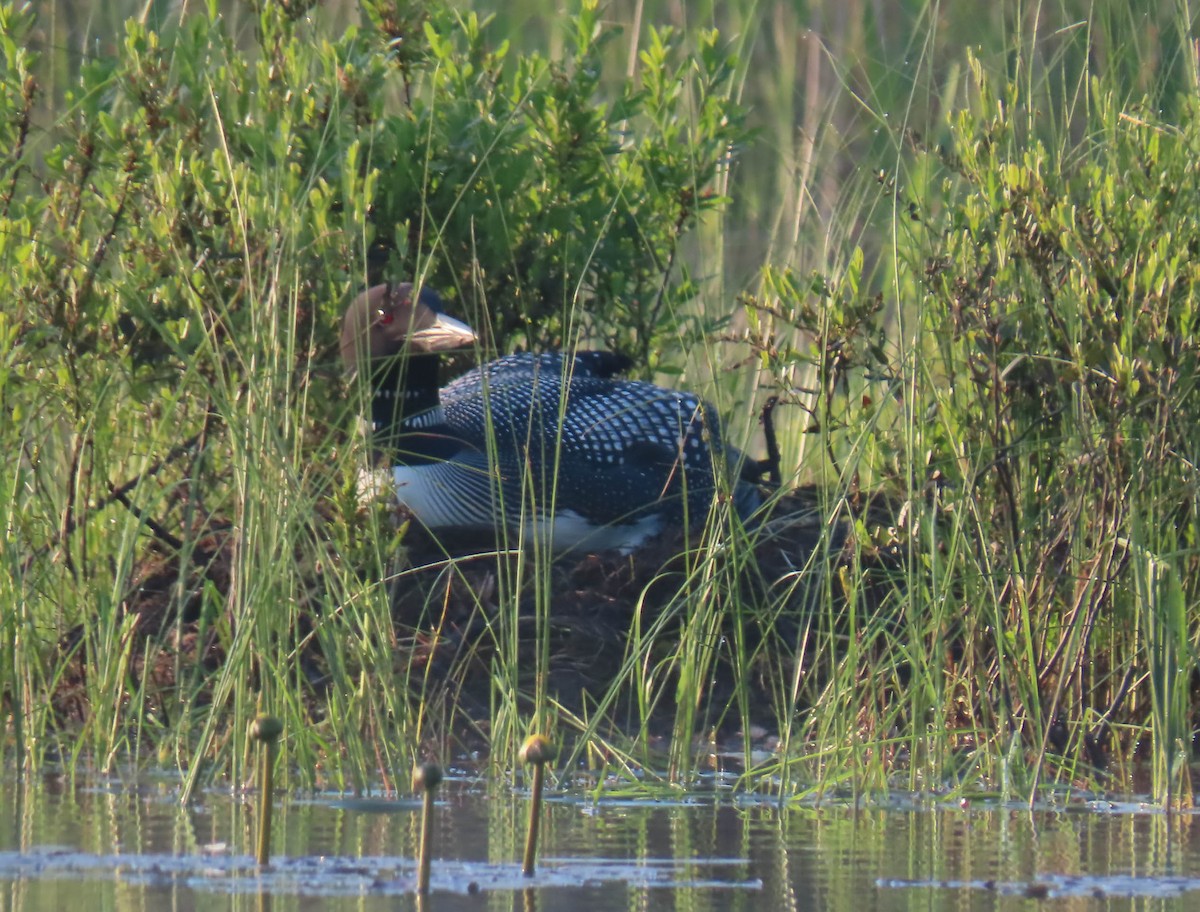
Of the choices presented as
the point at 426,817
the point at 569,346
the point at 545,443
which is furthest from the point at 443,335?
the point at 426,817

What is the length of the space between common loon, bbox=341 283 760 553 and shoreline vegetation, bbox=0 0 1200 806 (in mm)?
119

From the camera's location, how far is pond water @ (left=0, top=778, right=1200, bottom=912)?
2605 millimetres

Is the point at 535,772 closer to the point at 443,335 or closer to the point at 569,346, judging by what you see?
the point at 569,346

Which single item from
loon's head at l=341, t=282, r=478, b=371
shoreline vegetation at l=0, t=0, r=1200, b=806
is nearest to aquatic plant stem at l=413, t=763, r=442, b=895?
shoreline vegetation at l=0, t=0, r=1200, b=806

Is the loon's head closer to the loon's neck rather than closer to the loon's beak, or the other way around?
the loon's beak

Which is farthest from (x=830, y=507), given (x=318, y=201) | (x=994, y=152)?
(x=318, y=201)

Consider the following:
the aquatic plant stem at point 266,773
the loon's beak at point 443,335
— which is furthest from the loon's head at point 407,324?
the aquatic plant stem at point 266,773

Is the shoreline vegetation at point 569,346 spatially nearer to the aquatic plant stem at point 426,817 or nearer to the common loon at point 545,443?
the common loon at point 545,443

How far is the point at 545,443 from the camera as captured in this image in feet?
17.1

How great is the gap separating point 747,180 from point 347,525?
364cm

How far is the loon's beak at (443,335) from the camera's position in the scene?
4.86 m

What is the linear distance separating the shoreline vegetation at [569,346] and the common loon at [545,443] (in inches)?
4.7

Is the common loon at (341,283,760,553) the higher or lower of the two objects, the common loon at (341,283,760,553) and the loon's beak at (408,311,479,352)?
the lower

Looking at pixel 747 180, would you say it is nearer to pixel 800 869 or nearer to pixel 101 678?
pixel 101 678
